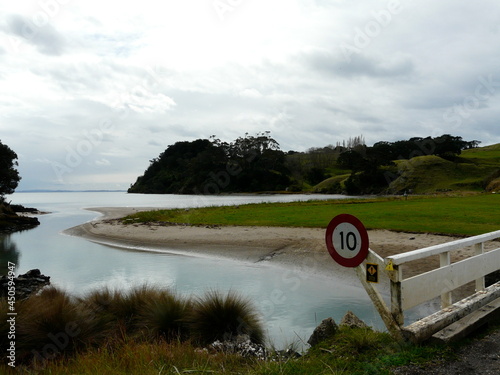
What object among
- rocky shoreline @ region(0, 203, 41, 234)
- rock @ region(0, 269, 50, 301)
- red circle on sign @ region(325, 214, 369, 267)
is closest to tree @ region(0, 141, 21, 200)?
rocky shoreline @ region(0, 203, 41, 234)

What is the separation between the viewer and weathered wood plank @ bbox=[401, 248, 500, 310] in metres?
4.64

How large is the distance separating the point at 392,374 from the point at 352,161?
9856 cm

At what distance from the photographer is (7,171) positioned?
139ft

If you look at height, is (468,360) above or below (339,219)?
below

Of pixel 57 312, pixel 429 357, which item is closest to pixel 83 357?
pixel 57 312

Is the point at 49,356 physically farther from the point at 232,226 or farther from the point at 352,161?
the point at 352,161

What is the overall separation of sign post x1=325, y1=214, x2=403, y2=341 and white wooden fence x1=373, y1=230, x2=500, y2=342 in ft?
0.23

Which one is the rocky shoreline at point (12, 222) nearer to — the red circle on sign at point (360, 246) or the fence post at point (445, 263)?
the red circle on sign at point (360, 246)

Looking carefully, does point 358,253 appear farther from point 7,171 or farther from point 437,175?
point 437,175

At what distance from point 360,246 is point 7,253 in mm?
20881

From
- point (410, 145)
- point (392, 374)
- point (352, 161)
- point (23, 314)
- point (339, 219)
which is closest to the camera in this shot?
point (392, 374)

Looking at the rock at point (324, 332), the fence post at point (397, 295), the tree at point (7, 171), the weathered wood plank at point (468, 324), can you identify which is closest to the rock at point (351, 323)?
the rock at point (324, 332)

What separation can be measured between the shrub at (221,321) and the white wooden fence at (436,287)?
3.17 m

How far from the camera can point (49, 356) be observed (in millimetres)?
5820
